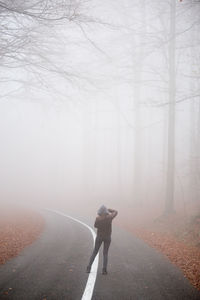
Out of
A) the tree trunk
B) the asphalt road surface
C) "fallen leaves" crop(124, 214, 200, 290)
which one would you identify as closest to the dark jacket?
the asphalt road surface

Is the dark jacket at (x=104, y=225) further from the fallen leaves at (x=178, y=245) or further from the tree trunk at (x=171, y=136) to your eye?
the tree trunk at (x=171, y=136)

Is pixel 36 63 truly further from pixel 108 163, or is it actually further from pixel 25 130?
pixel 25 130

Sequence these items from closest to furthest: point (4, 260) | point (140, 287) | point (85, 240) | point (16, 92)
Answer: point (140, 287) → point (4, 260) → point (85, 240) → point (16, 92)

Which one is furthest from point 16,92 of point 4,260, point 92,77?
point 4,260

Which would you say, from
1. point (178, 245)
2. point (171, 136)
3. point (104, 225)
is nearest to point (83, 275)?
point (104, 225)

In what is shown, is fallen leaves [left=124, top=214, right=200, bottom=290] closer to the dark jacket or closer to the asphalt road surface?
the asphalt road surface

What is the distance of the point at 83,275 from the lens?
632 centimetres

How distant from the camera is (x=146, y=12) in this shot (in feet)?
66.8

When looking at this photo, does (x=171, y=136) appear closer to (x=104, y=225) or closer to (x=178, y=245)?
Result: (x=178, y=245)

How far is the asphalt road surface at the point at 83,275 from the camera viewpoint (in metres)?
5.18

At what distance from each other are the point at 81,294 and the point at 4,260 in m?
3.43

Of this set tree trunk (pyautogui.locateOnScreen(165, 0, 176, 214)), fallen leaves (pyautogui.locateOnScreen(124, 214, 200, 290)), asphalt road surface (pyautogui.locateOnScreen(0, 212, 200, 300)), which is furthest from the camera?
tree trunk (pyautogui.locateOnScreen(165, 0, 176, 214))

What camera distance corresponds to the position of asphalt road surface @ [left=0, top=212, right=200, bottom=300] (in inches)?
204

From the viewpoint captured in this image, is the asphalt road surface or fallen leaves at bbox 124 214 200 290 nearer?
the asphalt road surface
